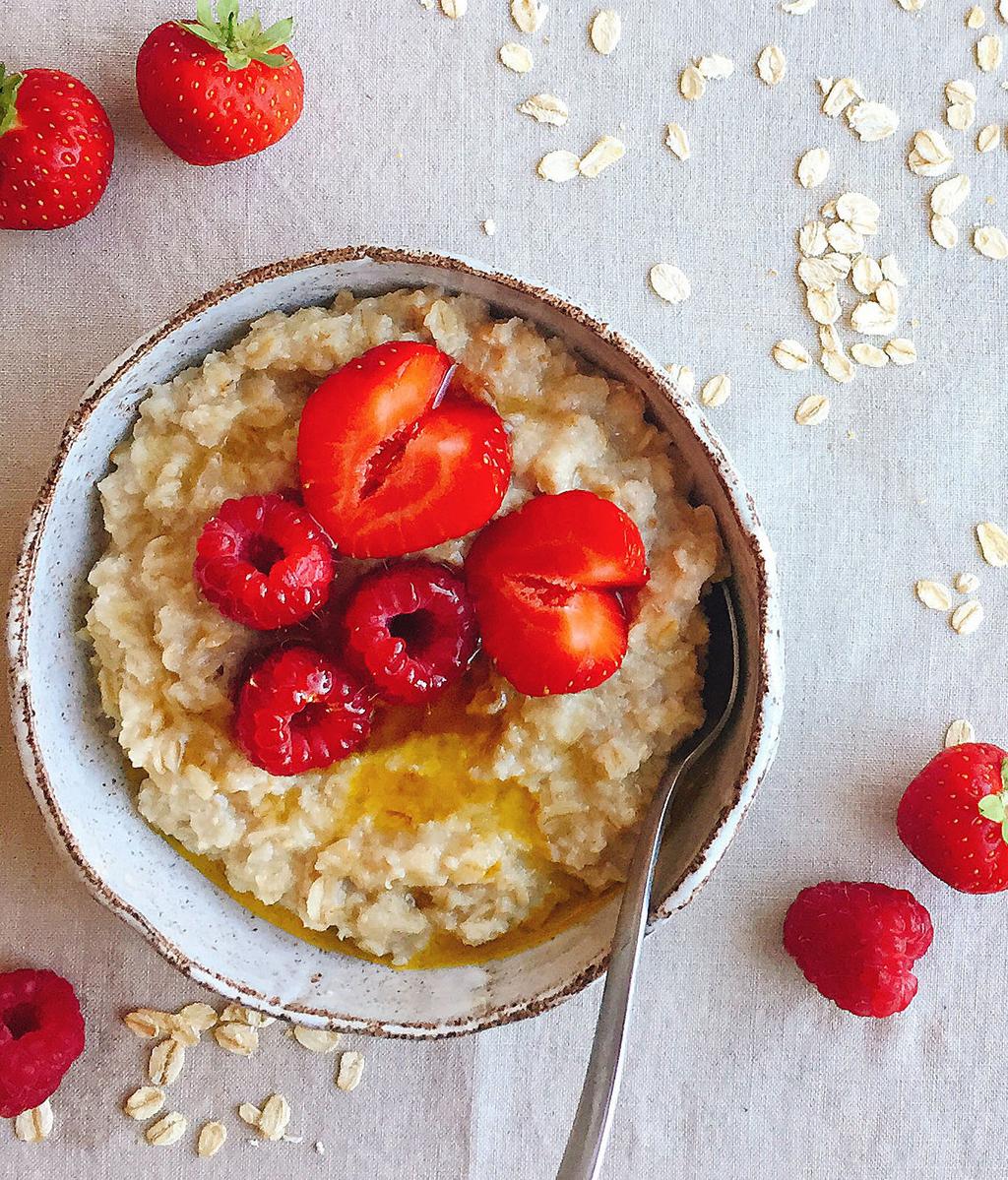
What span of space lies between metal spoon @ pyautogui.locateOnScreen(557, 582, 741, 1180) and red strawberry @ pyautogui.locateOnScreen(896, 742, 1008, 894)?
0.37m

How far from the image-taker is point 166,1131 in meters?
1.79

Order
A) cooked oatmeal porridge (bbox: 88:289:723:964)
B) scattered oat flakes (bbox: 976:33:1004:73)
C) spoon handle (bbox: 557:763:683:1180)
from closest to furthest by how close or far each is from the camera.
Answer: spoon handle (bbox: 557:763:683:1180) → cooked oatmeal porridge (bbox: 88:289:723:964) → scattered oat flakes (bbox: 976:33:1004:73)

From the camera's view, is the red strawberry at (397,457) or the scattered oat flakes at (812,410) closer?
the red strawberry at (397,457)

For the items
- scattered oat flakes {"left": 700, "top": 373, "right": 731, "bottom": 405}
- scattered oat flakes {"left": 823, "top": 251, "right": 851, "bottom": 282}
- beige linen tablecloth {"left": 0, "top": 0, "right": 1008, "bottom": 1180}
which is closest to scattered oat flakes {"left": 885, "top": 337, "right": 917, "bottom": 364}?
beige linen tablecloth {"left": 0, "top": 0, "right": 1008, "bottom": 1180}

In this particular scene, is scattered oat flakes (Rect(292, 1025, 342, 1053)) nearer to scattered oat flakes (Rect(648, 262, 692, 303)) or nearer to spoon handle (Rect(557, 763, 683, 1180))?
spoon handle (Rect(557, 763, 683, 1180))

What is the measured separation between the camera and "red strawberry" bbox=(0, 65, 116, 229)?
63.3 inches

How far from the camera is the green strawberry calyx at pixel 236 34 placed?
5.20ft

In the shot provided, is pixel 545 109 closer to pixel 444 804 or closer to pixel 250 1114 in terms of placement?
pixel 444 804

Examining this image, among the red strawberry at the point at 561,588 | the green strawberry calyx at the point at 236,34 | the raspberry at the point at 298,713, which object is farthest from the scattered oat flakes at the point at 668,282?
the raspberry at the point at 298,713

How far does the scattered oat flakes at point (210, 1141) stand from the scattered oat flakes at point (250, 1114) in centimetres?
4

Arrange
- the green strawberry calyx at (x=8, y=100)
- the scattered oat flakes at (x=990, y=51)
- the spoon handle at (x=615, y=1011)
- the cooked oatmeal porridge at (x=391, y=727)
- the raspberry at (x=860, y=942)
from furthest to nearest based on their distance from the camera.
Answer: the scattered oat flakes at (x=990, y=51) → the raspberry at (x=860, y=942) → the green strawberry calyx at (x=8, y=100) → the cooked oatmeal porridge at (x=391, y=727) → the spoon handle at (x=615, y=1011)

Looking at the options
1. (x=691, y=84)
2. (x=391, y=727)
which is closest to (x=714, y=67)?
(x=691, y=84)

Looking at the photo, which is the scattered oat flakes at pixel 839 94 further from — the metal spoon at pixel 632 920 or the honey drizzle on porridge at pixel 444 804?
the honey drizzle on porridge at pixel 444 804

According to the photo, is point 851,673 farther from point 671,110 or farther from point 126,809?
point 126,809
